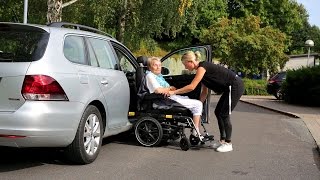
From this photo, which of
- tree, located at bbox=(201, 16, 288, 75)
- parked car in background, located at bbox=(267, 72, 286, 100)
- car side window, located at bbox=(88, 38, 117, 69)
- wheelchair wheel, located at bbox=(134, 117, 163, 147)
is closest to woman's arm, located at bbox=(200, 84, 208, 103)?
wheelchair wheel, located at bbox=(134, 117, 163, 147)

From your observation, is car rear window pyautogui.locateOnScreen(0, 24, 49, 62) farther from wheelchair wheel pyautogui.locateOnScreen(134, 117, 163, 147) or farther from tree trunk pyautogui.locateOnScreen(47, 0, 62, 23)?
tree trunk pyautogui.locateOnScreen(47, 0, 62, 23)

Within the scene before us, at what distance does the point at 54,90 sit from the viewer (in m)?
6.14

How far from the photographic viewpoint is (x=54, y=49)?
636cm

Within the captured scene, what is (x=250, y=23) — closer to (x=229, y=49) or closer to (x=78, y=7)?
(x=229, y=49)

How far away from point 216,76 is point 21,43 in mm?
3227

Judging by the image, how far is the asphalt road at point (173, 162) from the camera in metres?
6.50

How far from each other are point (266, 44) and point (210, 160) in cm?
3131

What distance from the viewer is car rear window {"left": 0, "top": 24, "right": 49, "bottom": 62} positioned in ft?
20.2

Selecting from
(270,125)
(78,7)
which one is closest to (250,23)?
(78,7)

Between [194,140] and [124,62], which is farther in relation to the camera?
[124,62]

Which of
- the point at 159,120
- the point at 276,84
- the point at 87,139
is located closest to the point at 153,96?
the point at 159,120

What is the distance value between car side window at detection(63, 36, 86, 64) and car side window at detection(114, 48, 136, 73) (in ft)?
5.19

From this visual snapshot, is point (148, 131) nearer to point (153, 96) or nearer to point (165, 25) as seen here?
point (153, 96)

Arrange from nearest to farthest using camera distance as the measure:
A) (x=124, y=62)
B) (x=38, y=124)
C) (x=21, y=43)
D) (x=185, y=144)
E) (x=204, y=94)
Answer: (x=38, y=124) → (x=21, y=43) → (x=185, y=144) → (x=204, y=94) → (x=124, y=62)
